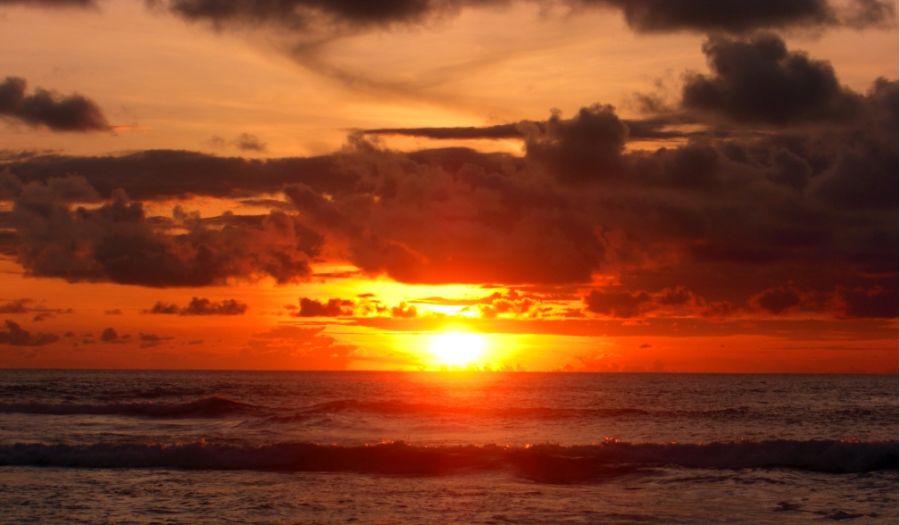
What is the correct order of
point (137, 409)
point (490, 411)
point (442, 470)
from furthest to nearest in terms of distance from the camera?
point (137, 409), point (490, 411), point (442, 470)

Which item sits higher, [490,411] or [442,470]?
[490,411]

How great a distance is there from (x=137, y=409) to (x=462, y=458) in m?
33.4

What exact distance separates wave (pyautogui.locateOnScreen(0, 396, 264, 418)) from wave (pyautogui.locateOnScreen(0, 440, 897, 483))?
80.6 feet

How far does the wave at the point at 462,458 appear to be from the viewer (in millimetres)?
32719

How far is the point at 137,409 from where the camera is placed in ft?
197

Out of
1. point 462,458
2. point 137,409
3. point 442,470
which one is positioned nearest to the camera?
point 442,470

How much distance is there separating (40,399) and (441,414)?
1261 inches

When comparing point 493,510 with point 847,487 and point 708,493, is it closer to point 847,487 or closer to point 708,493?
point 708,493

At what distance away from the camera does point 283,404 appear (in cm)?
6962

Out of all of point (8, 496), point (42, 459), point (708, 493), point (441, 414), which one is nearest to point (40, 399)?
point (441, 414)

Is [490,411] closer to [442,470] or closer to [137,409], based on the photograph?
[137,409]

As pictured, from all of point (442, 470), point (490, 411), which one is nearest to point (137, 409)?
point (490, 411)

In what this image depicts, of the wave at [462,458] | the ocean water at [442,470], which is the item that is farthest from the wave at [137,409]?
the wave at [462,458]

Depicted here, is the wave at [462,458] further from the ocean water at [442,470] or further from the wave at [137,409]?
the wave at [137,409]
